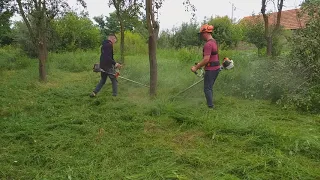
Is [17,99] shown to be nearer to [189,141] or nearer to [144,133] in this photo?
[144,133]

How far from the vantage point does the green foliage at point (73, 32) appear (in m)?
20.3

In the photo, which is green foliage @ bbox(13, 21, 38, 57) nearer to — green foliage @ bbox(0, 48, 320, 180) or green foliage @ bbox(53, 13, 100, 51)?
green foliage @ bbox(53, 13, 100, 51)

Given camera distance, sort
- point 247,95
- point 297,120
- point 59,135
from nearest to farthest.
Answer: point 59,135 < point 297,120 < point 247,95

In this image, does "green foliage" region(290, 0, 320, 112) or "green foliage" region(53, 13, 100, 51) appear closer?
"green foliage" region(290, 0, 320, 112)

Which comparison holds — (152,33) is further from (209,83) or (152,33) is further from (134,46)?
(134,46)

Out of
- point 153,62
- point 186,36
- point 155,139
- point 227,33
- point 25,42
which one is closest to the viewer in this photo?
point 155,139

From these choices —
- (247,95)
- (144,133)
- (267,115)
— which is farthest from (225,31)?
(144,133)

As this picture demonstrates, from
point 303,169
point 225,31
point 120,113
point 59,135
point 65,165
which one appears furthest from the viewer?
point 225,31

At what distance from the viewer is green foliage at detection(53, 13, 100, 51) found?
20328 mm

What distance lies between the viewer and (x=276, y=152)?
344 centimetres

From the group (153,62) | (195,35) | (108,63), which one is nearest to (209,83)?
(153,62)

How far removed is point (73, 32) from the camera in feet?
67.8

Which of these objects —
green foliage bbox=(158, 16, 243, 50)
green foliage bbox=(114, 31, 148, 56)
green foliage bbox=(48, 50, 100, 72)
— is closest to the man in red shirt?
green foliage bbox=(48, 50, 100, 72)

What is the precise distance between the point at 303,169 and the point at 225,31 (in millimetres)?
16217
